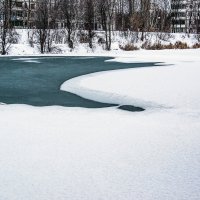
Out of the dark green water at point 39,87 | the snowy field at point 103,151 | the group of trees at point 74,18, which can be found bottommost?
the snowy field at point 103,151

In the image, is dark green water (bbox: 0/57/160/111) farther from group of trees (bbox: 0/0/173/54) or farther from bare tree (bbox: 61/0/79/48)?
bare tree (bbox: 61/0/79/48)

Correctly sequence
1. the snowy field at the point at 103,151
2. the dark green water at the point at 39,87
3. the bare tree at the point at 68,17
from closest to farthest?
the snowy field at the point at 103,151 → the dark green water at the point at 39,87 → the bare tree at the point at 68,17

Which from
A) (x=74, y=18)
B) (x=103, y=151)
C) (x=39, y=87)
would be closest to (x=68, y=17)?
(x=74, y=18)

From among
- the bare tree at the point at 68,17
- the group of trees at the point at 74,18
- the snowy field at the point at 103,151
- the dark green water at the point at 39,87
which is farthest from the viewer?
the bare tree at the point at 68,17

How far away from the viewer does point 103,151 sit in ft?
13.1

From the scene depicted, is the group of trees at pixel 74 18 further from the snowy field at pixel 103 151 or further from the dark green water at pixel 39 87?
the snowy field at pixel 103 151

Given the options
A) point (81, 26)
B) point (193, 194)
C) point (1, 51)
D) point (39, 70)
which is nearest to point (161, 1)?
point (81, 26)

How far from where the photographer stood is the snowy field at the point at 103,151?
3.02 metres

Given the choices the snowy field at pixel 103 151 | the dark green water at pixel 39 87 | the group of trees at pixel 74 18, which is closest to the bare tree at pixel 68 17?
the group of trees at pixel 74 18

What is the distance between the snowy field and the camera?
3.02m

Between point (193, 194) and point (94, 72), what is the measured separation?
28.3ft

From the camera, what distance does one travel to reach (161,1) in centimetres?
4509

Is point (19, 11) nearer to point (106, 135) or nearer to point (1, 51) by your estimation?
point (1, 51)

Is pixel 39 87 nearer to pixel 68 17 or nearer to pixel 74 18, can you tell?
pixel 68 17
